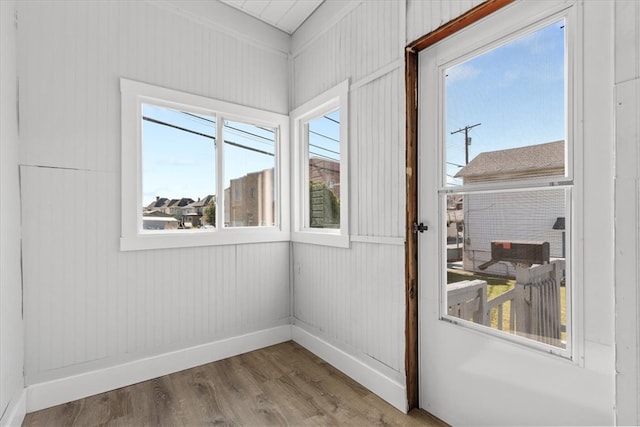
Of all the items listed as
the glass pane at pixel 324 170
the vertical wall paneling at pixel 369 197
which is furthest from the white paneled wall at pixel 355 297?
the glass pane at pixel 324 170

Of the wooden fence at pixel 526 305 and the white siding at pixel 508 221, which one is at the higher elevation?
the white siding at pixel 508 221

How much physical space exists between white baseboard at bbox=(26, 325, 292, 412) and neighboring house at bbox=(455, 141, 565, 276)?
194 centimetres

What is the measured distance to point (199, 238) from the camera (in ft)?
8.21

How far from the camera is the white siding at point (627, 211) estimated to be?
1.07 metres

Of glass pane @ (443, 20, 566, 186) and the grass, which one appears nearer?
glass pane @ (443, 20, 566, 186)

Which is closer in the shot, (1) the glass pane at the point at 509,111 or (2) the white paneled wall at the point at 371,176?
(1) the glass pane at the point at 509,111

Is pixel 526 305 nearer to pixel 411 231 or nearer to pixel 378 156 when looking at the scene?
pixel 411 231

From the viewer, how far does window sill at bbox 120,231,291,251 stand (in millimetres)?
2225

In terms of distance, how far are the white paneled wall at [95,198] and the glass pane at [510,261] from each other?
6.05ft

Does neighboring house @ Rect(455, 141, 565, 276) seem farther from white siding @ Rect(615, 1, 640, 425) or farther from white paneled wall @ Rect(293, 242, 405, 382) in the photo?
white paneled wall @ Rect(293, 242, 405, 382)

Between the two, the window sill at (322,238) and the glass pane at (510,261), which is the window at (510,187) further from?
the window sill at (322,238)

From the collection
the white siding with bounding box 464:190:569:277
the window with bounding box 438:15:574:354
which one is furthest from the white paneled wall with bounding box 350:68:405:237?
the white siding with bounding box 464:190:569:277

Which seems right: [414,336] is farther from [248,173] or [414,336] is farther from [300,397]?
[248,173]

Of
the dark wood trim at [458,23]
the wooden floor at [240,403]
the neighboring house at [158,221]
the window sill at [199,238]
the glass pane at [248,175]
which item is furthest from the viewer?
the glass pane at [248,175]
